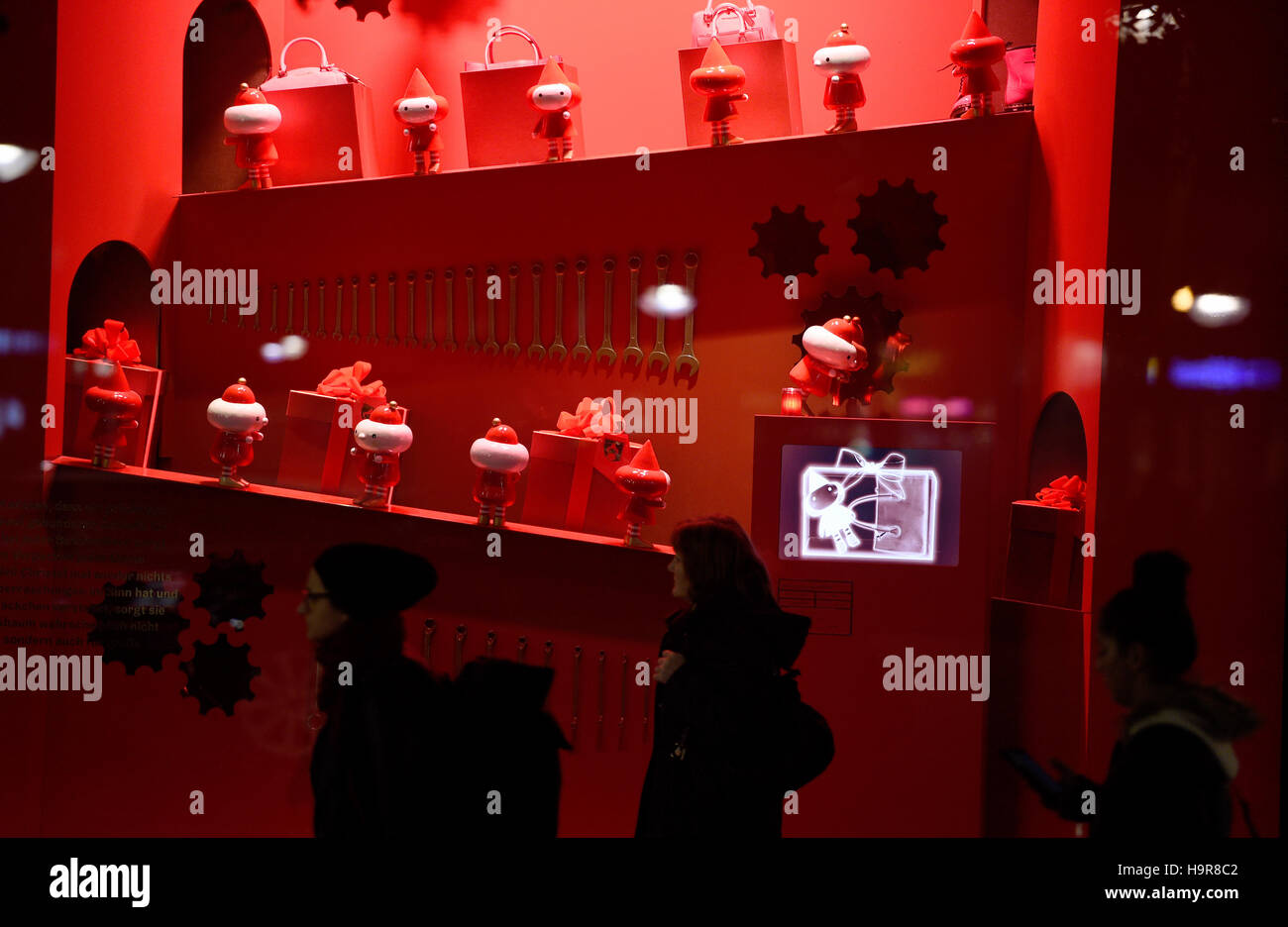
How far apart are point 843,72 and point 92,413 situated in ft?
8.42

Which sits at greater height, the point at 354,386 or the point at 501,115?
the point at 501,115

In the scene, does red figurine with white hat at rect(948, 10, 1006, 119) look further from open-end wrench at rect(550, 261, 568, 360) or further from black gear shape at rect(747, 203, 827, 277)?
open-end wrench at rect(550, 261, 568, 360)

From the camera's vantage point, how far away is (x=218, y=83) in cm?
459

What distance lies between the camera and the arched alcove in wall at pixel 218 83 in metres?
4.55

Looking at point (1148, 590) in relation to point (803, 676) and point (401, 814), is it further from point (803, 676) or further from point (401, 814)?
point (401, 814)

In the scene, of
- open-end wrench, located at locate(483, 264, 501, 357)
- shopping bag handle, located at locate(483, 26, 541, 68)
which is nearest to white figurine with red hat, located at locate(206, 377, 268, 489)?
open-end wrench, located at locate(483, 264, 501, 357)

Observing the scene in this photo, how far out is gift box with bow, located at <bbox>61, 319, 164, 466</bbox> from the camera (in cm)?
397

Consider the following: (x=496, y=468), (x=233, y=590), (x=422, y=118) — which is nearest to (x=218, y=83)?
(x=422, y=118)

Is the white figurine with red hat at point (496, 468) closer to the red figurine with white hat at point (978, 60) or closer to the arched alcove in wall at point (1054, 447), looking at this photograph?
the arched alcove in wall at point (1054, 447)

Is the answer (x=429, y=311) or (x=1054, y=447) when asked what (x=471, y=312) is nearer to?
(x=429, y=311)

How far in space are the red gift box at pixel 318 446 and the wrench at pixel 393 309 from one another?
Result: 0.97 feet
